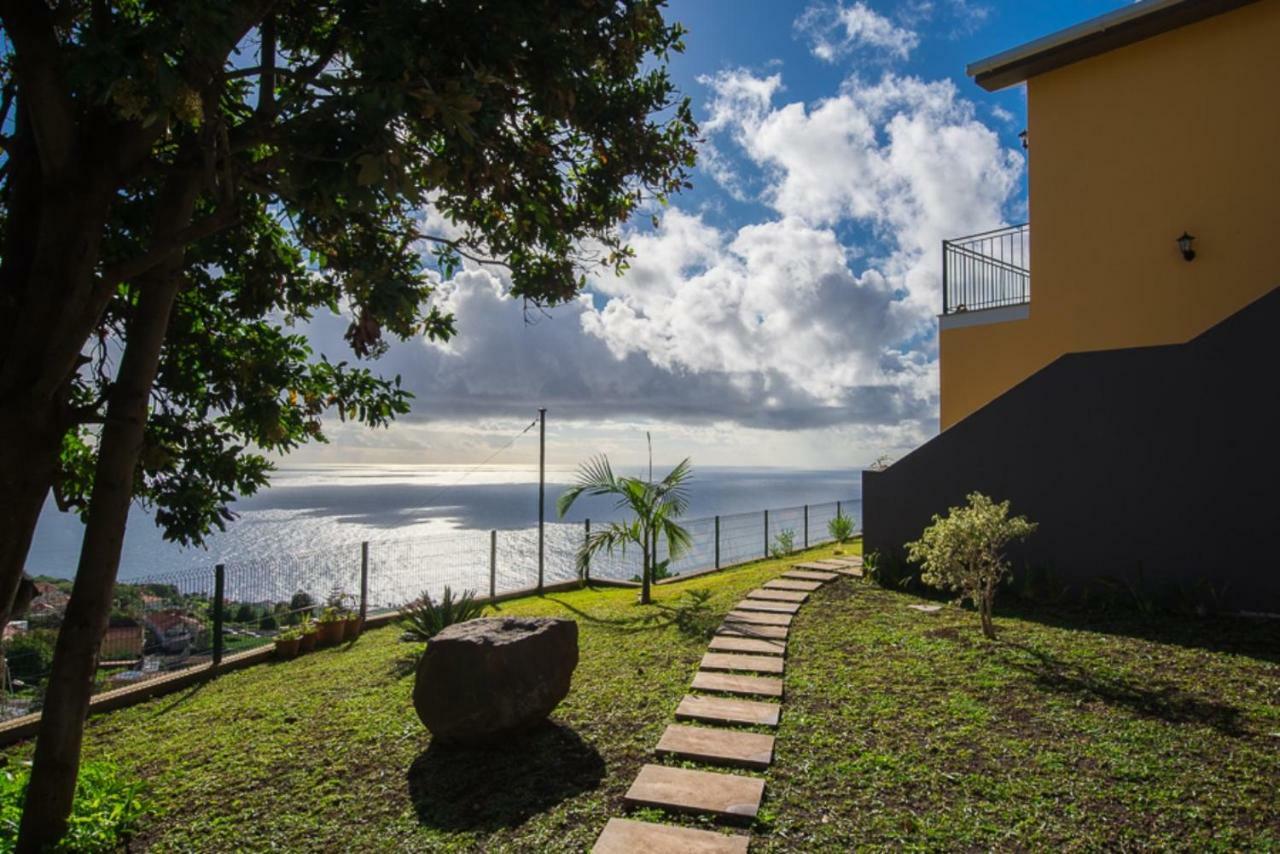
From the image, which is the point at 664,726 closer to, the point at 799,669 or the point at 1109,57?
the point at 799,669

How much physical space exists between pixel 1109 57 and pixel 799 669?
946 centimetres

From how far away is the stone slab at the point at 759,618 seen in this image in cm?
673

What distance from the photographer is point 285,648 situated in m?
8.10

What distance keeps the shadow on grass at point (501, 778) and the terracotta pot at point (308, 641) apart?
482cm

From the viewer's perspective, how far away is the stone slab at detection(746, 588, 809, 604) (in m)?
7.71

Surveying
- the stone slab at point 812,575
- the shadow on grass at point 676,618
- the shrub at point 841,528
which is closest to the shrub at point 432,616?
the shadow on grass at point 676,618

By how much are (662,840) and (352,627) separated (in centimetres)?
685

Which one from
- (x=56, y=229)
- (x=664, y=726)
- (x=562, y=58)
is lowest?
(x=664, y=726)

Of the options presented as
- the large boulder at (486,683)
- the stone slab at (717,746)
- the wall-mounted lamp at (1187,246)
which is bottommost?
the stone slab at (717,746)

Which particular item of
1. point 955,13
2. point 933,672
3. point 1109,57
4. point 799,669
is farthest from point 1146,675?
point 1109,57

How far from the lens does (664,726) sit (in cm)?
442

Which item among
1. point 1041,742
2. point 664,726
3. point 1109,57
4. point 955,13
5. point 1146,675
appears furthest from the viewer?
point 1109,57

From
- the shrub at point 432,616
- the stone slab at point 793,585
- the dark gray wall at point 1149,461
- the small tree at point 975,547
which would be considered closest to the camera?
the small tree at point 975,547

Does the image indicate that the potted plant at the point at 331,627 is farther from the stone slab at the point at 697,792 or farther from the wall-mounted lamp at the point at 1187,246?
the wall-mounted lamp at the point at 1187,246
